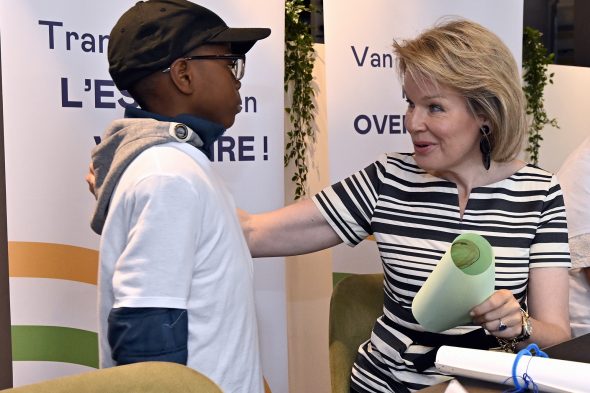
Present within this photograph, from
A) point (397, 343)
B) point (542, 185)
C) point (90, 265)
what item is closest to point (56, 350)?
point (90, 265)

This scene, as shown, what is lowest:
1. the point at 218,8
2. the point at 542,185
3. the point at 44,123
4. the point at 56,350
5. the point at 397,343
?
the point at 56,350

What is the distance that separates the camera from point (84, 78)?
2434 mm

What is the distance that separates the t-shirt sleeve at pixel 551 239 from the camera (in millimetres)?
1816

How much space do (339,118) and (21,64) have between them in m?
1.28

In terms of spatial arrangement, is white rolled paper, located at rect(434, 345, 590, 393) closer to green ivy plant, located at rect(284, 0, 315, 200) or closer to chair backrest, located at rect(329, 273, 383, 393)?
chair backrest, located at rect(329, 273, 383, 393)

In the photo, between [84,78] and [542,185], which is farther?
[84,78]

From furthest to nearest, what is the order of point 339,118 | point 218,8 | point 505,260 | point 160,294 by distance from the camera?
point 339,118, point 218,8, point 505,260, point 160,294

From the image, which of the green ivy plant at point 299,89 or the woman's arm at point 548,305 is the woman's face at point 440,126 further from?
the green ivy plant at point 299,89

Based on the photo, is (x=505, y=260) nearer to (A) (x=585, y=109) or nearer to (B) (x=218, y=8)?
(B) (x=218, y=8)

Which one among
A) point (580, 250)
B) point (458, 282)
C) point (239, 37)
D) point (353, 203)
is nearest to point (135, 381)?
point (458, 282)

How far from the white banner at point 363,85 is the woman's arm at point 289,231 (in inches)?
41.1

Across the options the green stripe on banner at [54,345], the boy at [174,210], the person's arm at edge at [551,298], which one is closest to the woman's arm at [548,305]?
the person's arm at edge at [551,298]

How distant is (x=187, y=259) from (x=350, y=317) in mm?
983

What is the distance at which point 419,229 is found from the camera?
6.19 feet
